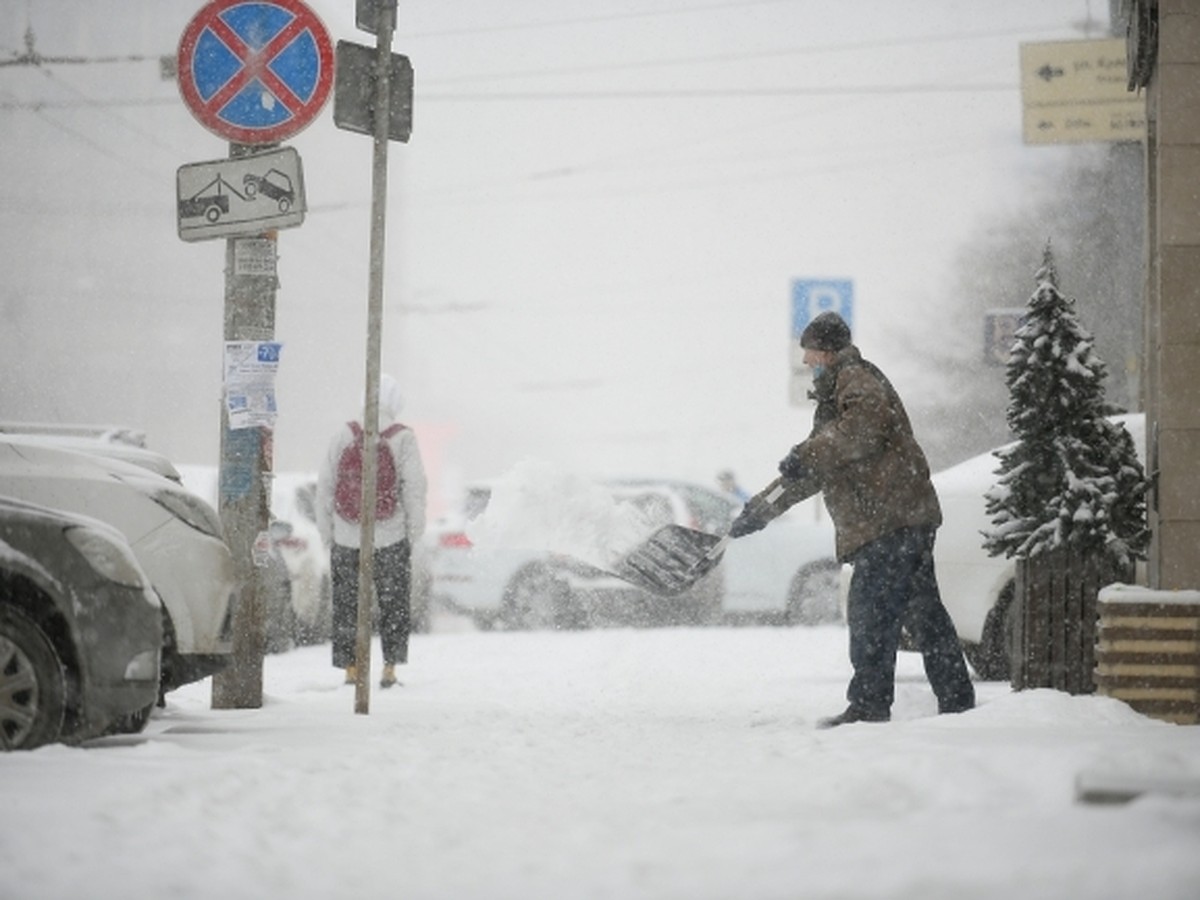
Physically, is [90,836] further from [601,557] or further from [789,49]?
[789,49]

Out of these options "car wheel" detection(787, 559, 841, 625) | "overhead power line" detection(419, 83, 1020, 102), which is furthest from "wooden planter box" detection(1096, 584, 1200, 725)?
"overhead power line" detection(419, 83, 1020, 102)

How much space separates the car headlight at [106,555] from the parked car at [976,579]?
19.3 feet

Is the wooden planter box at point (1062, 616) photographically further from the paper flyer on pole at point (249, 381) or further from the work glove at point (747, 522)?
the paper flyer on pole at point (249, 381)

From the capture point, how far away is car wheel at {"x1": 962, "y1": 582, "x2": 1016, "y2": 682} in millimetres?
11883

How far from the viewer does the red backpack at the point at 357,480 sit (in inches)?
477

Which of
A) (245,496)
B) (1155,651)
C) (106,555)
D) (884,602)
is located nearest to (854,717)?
(884,602)

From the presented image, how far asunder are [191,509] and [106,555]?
146 cm

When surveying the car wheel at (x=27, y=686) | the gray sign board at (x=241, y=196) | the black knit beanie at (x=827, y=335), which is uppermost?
the gray sign board at (x=241, y=196)

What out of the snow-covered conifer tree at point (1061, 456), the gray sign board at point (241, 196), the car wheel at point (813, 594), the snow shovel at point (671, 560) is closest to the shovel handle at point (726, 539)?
the snow shovel at point (671, 560)

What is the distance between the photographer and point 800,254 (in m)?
68.7

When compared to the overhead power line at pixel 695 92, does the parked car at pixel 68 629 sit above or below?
below

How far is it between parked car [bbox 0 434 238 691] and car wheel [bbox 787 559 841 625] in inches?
432

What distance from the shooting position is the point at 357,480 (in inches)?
481

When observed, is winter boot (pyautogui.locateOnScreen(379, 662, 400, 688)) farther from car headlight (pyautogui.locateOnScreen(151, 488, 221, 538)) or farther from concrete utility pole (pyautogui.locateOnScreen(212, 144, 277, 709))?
car headlight (pyautogui.locateOnScreen(151, 488, 221, 538))
